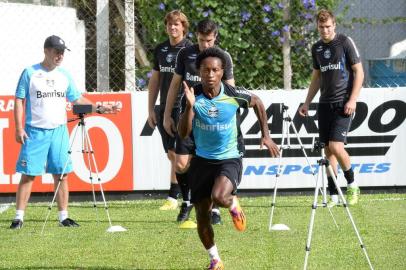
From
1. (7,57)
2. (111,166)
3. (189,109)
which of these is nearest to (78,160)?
(111,166)

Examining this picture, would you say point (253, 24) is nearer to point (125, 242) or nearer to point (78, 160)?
point (78, 160)

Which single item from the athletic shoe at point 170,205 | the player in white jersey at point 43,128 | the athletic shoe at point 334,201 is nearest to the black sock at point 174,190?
the athletic shoe at point 170,205

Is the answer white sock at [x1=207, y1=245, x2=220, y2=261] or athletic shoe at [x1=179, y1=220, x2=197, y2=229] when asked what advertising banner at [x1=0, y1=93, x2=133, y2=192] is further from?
white sock at [x1=207, y1=245, x2=220, y2=261]

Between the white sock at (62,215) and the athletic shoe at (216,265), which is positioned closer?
the athletic shoe at (216,265)

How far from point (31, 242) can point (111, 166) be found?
13.8ft

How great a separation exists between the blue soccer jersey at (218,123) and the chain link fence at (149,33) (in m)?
6.14

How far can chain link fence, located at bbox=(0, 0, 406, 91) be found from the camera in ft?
49.6

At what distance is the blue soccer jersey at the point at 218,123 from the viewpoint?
8648mm

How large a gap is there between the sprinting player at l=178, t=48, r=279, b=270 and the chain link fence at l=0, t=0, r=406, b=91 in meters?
6.16

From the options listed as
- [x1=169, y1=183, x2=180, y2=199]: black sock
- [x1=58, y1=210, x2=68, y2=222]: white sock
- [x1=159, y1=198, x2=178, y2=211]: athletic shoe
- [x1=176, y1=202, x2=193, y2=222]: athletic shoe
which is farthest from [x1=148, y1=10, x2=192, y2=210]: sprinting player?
[x1=58, y1=210, x2=68, y2=222]: white sock

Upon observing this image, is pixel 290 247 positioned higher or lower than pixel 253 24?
lower

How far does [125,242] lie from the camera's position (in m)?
10.2

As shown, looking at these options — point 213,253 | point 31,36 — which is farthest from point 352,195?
point 31,36

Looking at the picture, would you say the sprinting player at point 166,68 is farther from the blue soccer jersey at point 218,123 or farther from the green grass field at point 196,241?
the blue soccer jersey at point 218,123
